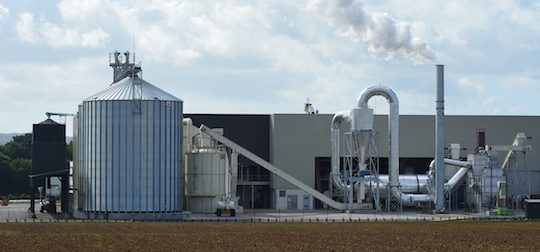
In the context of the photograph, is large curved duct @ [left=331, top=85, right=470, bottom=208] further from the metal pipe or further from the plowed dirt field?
the plowed dirt field

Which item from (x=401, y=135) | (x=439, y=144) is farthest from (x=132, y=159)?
(x=401, y=135)

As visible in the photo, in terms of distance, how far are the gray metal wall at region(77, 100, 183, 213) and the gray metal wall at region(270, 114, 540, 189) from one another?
18.7m

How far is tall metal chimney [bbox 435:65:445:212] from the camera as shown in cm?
10600

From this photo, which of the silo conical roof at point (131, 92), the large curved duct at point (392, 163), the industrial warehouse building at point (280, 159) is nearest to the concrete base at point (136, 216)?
the industrial warehouse building at point (280, 159)

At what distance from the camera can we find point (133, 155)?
9750 cm

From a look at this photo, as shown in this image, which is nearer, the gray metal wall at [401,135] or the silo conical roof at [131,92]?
the silo conical roof at [131,92]

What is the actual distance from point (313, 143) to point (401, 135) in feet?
26.9

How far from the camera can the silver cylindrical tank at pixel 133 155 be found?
97500 mm

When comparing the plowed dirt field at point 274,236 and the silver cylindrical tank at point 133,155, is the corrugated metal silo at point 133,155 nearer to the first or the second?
the silver cylindrical tank at point 133,155

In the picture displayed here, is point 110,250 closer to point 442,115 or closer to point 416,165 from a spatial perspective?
point 442,115

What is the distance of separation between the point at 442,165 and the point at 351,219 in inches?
631

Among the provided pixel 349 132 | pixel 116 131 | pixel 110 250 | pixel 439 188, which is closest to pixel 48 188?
pixel 116 131

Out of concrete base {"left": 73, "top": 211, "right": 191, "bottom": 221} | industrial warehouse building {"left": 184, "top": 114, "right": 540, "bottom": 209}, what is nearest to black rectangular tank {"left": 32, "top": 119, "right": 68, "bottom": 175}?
concrete base {"left": 73, "top": 211, "right": 191, "bottom": 221}

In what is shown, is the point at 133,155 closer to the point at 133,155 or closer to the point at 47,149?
the point at 133,155
